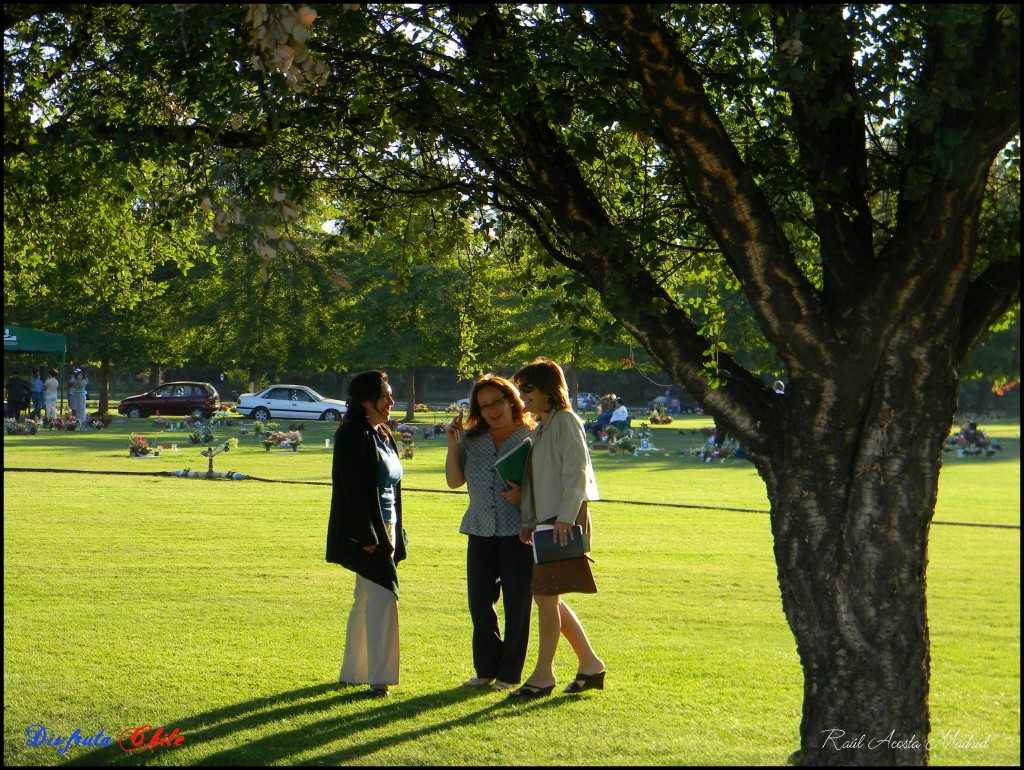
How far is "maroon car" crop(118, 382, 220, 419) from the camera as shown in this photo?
48406mm

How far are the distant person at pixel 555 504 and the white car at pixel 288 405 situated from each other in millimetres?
41120

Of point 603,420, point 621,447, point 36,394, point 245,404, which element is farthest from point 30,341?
point 621,447

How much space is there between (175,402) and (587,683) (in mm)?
43982

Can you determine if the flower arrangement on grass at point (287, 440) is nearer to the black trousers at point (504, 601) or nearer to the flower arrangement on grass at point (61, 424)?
the flower arrangement on grass at point (61, 424)

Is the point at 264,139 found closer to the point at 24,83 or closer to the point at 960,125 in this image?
the point at 24,83

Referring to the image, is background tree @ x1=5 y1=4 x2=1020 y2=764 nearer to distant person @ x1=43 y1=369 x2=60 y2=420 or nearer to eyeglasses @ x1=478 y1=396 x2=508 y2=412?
eyeglasses @ x1=478 y1=396 x2=508 y2=412

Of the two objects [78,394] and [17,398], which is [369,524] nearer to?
[78,394]

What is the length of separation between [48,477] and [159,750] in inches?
649

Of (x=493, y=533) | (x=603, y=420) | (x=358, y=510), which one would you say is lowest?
(x=493, y=533)

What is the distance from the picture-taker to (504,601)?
24.4ft

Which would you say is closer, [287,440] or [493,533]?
[493,533]

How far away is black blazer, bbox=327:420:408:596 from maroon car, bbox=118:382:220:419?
4258cm

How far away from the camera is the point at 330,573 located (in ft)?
39.0

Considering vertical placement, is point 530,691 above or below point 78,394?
below
